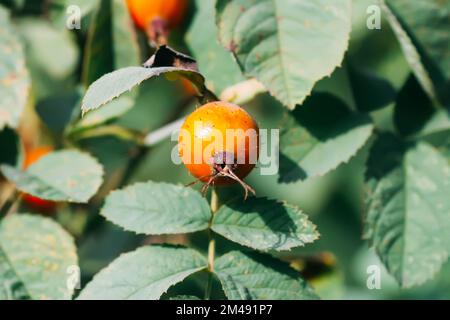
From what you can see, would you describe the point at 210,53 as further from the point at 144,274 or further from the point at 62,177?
the point at 144,274

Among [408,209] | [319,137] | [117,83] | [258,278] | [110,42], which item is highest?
[110,42]

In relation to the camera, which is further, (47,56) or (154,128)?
(47,56)

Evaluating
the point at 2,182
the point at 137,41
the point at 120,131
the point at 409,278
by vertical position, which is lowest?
the point at 409,278

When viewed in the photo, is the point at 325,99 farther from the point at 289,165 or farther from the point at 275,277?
the point at 275,277

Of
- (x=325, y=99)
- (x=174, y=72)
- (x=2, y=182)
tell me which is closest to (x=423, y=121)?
(x=325, y=99)

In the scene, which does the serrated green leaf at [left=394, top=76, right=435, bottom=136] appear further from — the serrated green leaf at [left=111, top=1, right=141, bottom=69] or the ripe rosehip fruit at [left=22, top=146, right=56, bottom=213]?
the ripe rosehip fruit at [left=22, top=146, right=56, bottom=213]

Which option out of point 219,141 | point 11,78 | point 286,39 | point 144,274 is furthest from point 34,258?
point 286,39
